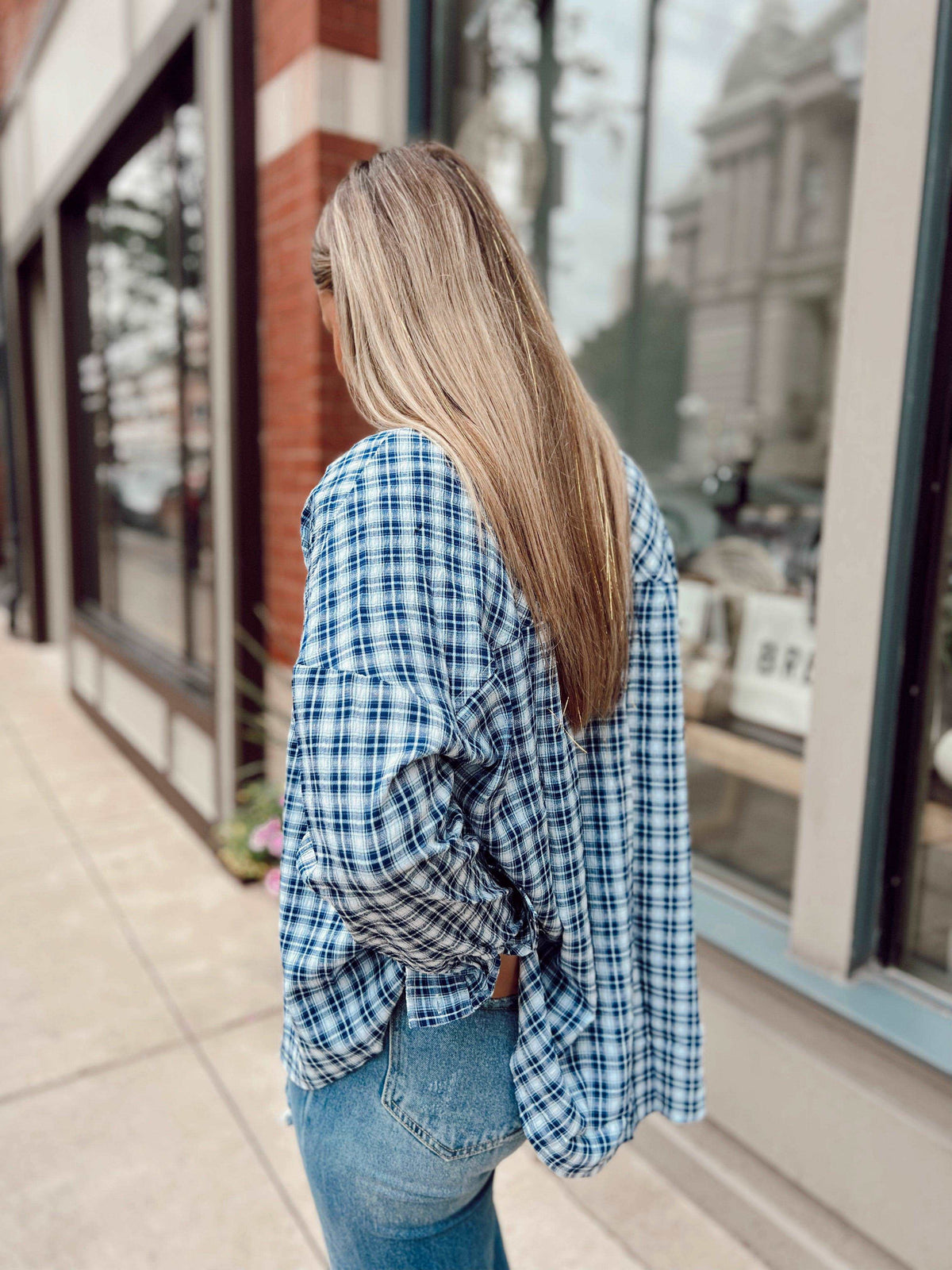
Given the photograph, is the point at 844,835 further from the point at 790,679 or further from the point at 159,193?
the point at 159,193

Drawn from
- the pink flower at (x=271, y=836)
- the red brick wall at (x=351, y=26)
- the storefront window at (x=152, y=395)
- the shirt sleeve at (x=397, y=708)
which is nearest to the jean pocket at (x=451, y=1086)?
the shirt sleeve at (x=397, y=708)

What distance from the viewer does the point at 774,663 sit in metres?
3.31

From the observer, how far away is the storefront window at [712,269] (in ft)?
10.9

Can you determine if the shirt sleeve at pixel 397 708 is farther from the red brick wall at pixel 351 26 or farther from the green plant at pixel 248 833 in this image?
the red brick wall at pixel 351 26

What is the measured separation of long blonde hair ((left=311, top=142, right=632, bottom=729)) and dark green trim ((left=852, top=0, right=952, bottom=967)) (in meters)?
0.97

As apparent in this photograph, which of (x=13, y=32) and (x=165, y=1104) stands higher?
(x=13, y=32)

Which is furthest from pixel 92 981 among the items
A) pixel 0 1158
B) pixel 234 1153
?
pixel 234 1153

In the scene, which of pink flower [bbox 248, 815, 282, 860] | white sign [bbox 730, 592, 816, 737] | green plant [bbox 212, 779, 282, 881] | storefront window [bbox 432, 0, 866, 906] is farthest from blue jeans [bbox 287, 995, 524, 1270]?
green plant [bbox 212, 779, 282, 881]

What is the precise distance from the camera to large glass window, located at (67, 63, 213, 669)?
4.66 meters

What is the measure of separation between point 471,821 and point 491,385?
0.45 metres

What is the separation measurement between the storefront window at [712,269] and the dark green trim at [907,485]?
0.42m

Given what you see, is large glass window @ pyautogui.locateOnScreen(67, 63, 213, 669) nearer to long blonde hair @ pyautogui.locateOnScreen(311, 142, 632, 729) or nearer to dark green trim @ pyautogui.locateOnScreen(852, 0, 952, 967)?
dark green trim @ pyautogui.locateOnScreen(852, 0, 952, 967)

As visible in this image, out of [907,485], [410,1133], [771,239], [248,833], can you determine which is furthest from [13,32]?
[410,1133]

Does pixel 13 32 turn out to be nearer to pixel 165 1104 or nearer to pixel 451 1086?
pixel 165 1104
